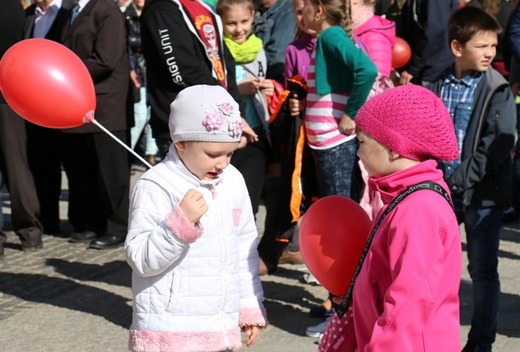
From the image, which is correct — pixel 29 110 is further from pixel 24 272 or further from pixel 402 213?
pixel 24 272

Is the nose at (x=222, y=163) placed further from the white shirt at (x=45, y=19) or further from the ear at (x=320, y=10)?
the white shirt at (x=45, y=19)

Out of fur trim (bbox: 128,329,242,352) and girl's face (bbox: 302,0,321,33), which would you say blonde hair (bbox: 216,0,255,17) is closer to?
girl's face (bbox: 302,0,321,33)

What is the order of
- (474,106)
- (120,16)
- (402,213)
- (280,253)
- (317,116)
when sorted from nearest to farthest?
(402,213) → (474,106) → (317,116) → (280,253) → (120,16)

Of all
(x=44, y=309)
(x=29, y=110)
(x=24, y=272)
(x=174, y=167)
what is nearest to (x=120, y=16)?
(x=24, y=272)

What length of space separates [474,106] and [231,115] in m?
1.98

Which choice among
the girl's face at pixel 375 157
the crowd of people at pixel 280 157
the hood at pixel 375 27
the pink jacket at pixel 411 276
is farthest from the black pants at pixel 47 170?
the pink jacket at pixel 411 276

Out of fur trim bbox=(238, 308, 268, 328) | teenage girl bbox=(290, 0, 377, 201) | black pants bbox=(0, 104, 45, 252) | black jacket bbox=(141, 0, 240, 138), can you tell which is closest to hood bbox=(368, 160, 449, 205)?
fur trim bbox=(238, 308, 268, 328)

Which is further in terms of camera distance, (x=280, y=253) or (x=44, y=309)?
(x=280, y=253)

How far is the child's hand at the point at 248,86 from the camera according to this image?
23.2 ft

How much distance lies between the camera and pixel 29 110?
4.92m

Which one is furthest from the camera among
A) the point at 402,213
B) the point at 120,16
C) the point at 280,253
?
the point at 120,16

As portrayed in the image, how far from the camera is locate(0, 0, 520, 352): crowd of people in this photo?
3.44 meters

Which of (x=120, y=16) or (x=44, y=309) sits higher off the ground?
(x=120, y=16)

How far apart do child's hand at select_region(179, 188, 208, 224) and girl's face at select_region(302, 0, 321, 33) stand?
263cm
